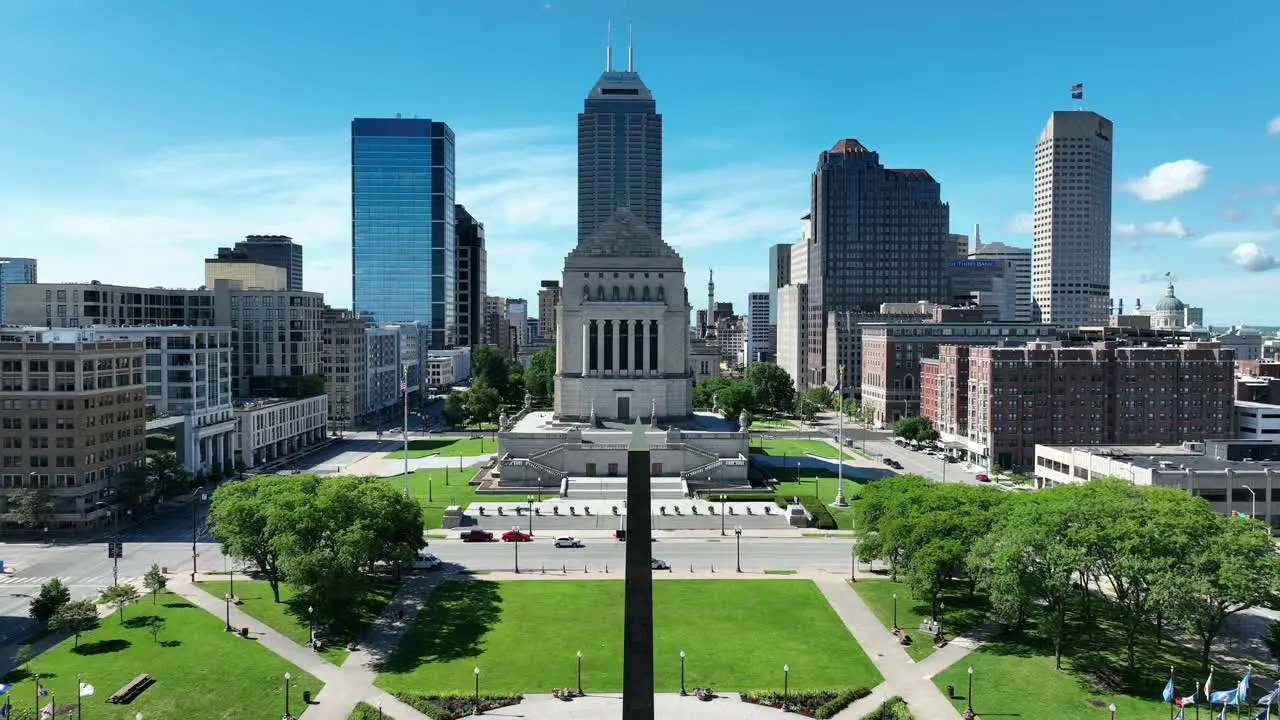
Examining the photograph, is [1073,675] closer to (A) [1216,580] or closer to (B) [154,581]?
(A) [1216,580]

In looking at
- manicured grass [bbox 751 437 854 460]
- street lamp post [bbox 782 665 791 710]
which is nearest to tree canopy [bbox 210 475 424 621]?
street lamp post [bbox 782 665 791 710]

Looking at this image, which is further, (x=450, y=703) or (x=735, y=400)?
(x=735, y=400)

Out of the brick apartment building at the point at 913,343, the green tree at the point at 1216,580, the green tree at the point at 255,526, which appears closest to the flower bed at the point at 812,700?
the green tree at the point at 1216,580

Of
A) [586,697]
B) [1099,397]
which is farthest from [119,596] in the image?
[1099,397]

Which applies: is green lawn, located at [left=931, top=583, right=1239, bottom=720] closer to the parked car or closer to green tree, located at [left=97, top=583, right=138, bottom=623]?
the parked car

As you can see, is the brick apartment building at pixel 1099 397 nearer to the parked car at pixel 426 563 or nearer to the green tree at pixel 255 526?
the parked car at pixel 426 563

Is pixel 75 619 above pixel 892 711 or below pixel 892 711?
above

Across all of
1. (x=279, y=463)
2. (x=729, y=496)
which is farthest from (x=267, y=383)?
(x=729, y=496)
